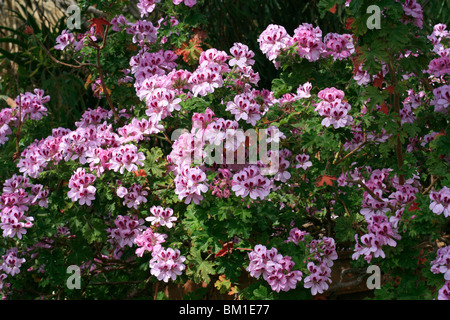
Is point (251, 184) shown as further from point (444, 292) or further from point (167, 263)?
point (444, 292)

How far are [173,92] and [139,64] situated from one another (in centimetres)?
51

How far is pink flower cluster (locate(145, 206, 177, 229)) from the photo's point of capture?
2.80m

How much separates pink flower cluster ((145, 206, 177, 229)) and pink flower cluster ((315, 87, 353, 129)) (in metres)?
0.78

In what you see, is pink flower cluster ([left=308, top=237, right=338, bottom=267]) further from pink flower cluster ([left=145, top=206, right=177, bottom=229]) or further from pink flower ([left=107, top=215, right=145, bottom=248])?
pink flower ([left=107, top=215, right=145, bottom=248])

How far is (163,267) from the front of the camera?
2.71 metres

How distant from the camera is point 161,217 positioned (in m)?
2.81

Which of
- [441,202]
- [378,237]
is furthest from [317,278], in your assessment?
[441,202]

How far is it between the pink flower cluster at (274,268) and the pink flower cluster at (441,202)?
591 mm

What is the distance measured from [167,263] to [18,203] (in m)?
0.83

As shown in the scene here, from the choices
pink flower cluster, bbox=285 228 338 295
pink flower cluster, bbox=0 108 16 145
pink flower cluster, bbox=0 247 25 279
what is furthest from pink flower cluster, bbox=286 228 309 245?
pink flower cluster, bbox=0 108 16 145

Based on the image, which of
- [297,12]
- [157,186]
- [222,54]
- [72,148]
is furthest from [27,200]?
[297,12]

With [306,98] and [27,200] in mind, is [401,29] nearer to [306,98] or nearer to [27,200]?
[306,98]

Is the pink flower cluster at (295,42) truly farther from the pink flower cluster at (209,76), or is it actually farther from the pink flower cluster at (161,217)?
the pink flower cluster at (161,217)

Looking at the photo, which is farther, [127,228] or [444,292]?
[127,228]
